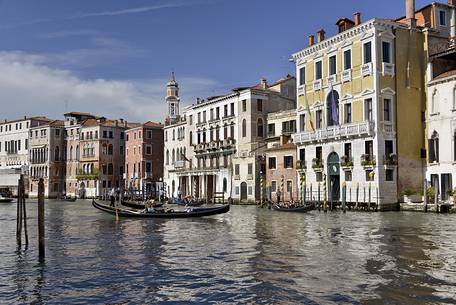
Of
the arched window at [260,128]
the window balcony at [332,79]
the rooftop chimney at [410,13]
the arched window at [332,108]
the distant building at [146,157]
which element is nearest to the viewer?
the rooftop chimney at [410,13]

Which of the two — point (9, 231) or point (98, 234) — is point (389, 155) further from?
point (9, 231)

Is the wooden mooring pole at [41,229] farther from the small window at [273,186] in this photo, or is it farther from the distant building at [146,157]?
the distant building at [146,157]

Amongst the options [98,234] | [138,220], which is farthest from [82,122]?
[98,234]

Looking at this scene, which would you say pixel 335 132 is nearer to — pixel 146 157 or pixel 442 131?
pixel 442 131

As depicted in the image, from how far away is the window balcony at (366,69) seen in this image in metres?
30.4

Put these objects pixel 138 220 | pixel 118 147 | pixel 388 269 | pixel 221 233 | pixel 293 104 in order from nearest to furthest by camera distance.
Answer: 1. pixel 388 269
2. pixel 221 233
3. pixel 138 220
4. pixel 293 104
5. pixel 118 147

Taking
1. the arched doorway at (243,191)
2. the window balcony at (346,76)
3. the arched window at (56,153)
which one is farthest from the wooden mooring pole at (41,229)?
the arched window at (56,153)

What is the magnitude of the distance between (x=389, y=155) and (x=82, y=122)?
46987 millimetres

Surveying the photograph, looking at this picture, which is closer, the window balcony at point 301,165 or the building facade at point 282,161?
the window balcony at point 301,165

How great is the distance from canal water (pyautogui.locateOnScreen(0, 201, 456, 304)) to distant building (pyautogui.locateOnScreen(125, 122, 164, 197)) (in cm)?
3854

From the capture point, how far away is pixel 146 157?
A: 5959 centimetres

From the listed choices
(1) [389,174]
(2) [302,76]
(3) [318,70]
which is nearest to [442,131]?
(1) [389,174]

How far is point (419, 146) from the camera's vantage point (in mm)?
31047

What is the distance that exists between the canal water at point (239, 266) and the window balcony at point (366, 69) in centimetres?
1216
